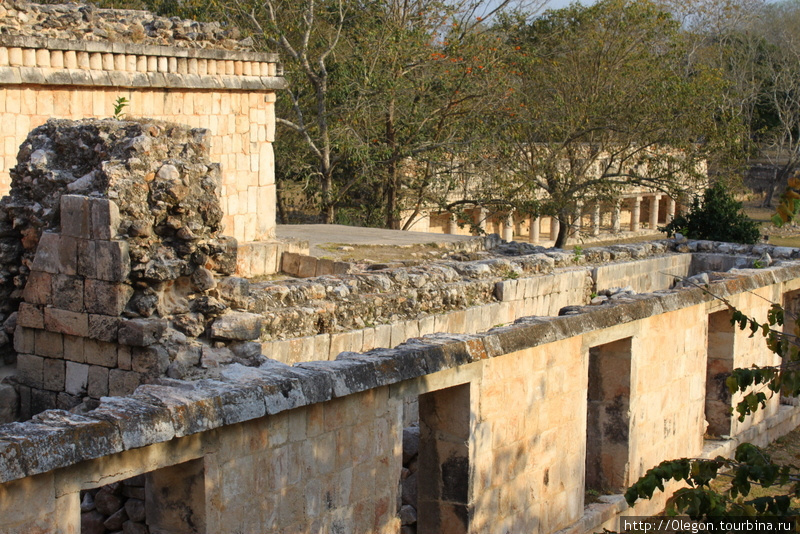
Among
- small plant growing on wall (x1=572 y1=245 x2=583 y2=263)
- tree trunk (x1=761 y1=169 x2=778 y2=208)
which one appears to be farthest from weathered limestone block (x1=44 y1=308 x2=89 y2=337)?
tree trunk (x1=761 y1=169 x2=778 y2=208)

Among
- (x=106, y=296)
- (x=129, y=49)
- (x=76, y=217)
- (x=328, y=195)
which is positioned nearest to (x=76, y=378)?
(x=106, y=296)

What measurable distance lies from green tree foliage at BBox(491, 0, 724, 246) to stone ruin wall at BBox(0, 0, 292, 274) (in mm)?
9683

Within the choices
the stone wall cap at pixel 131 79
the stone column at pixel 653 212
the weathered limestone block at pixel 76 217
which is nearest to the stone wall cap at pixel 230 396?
the weathered limestone block at pixel 76 217

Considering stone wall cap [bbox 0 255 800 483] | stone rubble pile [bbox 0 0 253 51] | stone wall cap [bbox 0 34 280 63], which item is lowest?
stone wall cap [bbox 0 255 800 483]

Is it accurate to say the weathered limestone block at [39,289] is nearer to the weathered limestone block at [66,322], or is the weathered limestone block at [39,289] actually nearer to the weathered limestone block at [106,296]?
the weathered limestone block at [66,322]

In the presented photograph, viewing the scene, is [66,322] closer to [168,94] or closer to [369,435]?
[369,435]

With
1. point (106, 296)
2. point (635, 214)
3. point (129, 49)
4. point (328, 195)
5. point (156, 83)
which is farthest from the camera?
point (635, 214)

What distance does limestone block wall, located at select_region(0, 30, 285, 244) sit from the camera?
10500 millimetres

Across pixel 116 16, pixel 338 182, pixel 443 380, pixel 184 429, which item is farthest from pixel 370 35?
pixel 184 429

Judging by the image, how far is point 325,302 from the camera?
8023mm

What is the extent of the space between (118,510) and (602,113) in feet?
67.7

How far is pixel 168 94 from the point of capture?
12195 mm

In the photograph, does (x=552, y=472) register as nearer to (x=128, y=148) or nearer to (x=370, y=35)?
(x=128, y=148)

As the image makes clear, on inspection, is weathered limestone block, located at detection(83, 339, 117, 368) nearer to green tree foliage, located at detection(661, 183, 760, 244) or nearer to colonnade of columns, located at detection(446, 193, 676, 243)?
green tree foliage, located at detection(661, 183, 760, 244)
